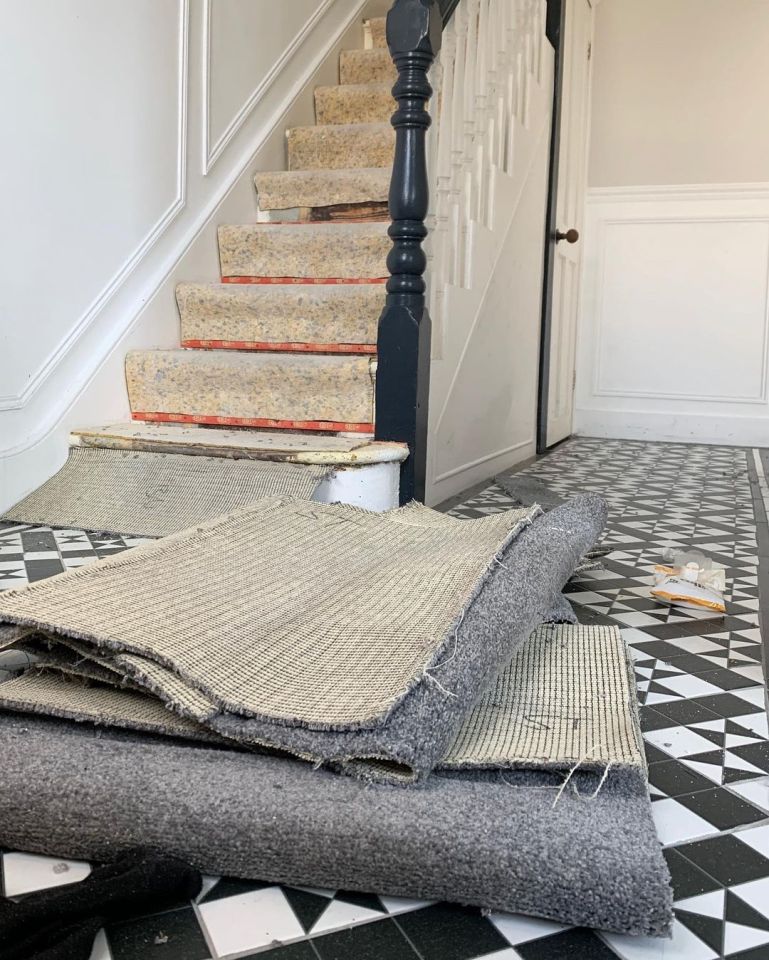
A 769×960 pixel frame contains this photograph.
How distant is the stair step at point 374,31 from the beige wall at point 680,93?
70.4 inches

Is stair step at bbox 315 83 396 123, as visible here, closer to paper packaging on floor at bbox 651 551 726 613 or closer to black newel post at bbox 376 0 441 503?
black newel post at bbox 376 0 441 503

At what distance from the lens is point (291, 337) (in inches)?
102

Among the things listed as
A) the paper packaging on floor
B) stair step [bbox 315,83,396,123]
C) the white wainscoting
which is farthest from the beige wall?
the paper packaging on floor

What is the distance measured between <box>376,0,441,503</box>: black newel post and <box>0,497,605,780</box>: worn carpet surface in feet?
2.56

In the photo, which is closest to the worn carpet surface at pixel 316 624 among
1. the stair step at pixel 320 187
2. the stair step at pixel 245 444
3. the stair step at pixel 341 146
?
the stair step at pixel 245 444

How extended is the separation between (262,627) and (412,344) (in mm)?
1320

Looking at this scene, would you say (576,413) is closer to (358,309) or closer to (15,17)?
(358,309)

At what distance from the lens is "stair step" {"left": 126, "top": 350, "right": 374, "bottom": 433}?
230 cm

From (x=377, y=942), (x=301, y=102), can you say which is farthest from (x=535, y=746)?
(x=301, y=102)

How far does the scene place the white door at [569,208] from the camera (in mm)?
4402

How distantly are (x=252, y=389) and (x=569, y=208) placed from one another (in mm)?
2914

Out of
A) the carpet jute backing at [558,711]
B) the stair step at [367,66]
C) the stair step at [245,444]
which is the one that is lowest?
the carpet jute backing at [558,711]

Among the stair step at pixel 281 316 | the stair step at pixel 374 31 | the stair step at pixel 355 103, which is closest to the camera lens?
the stair step at pixel 281 316

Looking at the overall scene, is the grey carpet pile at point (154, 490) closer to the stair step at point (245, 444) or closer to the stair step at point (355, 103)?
the stair step at point (245, 444)
